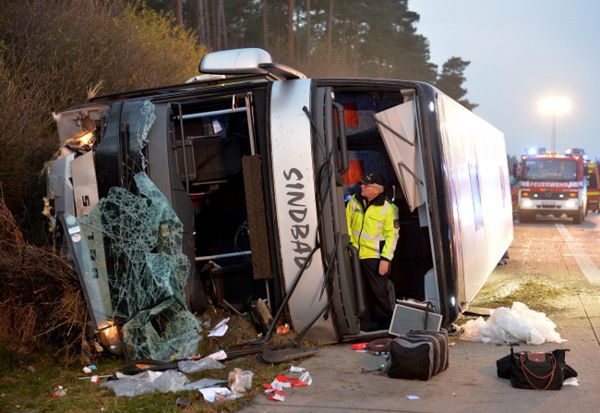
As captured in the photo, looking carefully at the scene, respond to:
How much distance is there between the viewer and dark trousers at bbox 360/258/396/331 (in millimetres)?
7980

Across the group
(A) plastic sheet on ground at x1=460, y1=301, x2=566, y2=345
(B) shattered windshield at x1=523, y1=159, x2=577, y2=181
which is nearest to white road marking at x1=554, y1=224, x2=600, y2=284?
(A) plastic sheet on ground at x1=460, y1=301, x2=566, y2=345

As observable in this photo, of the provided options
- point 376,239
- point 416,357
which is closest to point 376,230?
point 376,239

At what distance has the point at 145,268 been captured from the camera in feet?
22.2

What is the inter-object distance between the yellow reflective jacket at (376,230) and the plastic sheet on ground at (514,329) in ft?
3.61

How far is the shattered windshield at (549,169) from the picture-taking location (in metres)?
28.8

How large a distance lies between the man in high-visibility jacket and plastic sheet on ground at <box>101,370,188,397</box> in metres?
2.37

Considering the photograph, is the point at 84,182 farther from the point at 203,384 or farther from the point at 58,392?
the point at 203,384

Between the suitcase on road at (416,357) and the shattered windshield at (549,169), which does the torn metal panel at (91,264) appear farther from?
the shattered windshield at (549,169)

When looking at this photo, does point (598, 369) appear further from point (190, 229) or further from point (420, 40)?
point (420, 40)

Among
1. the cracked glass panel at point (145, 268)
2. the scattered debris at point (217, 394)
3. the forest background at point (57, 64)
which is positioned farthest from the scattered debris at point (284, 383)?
the forest background at point (57, 64)

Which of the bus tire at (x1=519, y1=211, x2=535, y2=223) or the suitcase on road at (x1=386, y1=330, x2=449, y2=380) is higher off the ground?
the suitcase on road at (x1=386, y1=330, x2=449, y2=380)

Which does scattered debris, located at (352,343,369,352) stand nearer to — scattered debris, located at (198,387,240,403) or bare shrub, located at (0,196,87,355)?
scattered debris, located at (198,387,240,403)

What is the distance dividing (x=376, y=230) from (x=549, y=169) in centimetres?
2255

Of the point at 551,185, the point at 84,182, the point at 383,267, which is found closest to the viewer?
the point at 84,182
